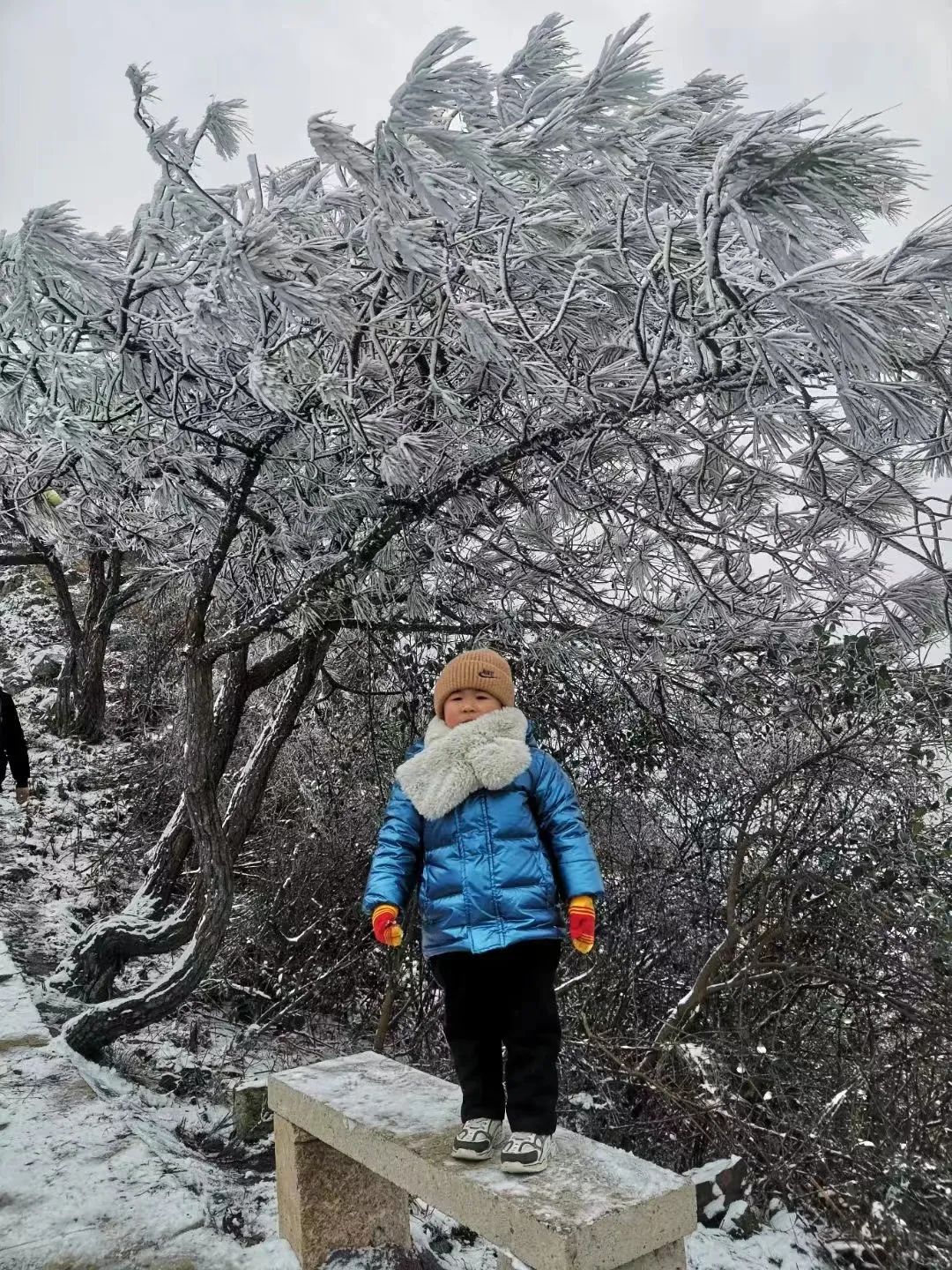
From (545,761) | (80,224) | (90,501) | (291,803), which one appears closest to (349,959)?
(291,803)

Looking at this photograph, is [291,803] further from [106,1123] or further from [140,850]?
[106,1123]

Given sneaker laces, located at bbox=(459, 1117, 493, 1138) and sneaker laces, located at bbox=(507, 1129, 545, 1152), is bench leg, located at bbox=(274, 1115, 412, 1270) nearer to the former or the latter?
sneaker laces, located at bbox=(459, 1117, 493, 1138)

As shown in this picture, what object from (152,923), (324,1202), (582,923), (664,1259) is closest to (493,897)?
(582,923)

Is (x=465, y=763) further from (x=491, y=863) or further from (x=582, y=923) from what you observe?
(x=582, y=923)

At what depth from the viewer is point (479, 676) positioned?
2543 mm

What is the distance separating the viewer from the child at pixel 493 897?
222 centimetres

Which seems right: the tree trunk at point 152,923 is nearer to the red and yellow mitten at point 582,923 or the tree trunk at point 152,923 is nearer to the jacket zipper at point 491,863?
the jacket zipper at point 491,863

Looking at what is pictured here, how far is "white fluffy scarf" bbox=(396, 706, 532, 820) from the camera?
92.1 inches

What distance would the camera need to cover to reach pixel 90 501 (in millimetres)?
4922

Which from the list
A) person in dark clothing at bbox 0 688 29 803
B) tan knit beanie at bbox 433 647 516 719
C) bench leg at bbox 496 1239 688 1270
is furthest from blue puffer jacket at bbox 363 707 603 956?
person in dark clothing at bbox 0 688 29 803

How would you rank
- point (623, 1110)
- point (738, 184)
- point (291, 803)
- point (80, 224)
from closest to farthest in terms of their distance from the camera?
1. point (738, 184)
2. point (80, 224)
3. point (623, 1110)
4. point (291, 803)

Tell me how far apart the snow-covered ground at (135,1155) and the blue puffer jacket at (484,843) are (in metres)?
1.16

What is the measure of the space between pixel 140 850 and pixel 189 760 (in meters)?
3.90

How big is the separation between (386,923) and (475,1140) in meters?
0.56
